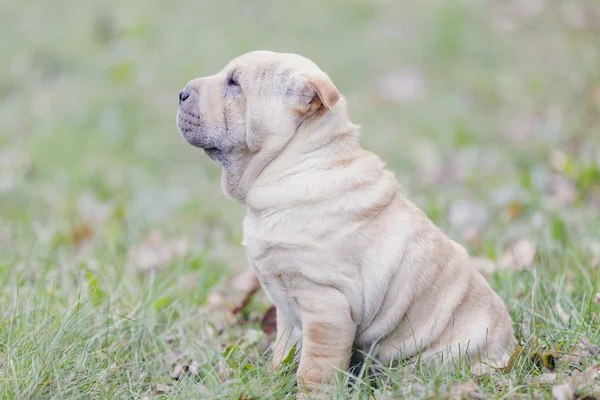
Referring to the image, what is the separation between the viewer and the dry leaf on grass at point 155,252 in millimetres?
4461

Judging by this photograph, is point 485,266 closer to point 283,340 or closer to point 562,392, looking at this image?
point 283,340

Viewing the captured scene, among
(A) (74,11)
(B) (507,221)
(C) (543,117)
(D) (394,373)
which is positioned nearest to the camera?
(D) (394,373)

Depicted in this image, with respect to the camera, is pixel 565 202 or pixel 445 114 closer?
pixel 565 202

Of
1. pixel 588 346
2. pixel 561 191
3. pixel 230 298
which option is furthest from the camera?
pixel 561 191

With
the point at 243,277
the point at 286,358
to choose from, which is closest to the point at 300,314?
the point at 286,358

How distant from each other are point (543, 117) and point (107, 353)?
5.39 m

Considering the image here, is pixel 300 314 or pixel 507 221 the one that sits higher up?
pixel 300 314

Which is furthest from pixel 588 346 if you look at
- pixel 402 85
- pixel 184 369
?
pixel 402 85

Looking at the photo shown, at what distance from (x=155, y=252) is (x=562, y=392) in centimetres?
271

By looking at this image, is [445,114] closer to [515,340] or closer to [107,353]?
[515,340]

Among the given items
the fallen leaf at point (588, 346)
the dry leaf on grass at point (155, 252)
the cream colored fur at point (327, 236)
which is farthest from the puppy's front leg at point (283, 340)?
the dry leaf on grass at point (155, 252)

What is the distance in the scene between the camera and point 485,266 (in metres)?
4.23

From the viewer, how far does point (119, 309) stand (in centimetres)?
361

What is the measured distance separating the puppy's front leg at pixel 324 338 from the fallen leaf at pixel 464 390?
423 mm
